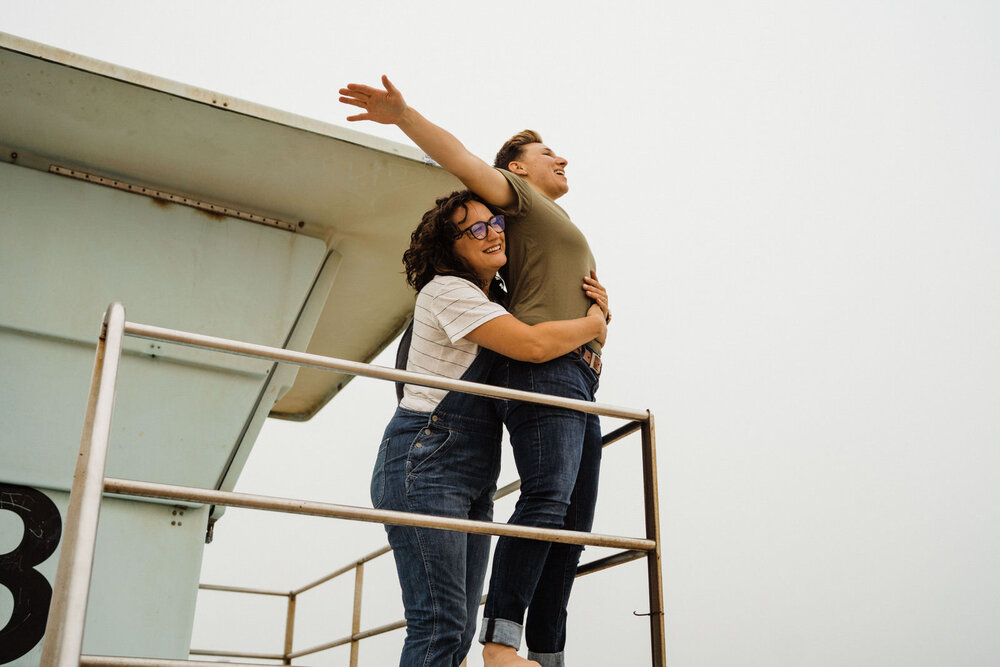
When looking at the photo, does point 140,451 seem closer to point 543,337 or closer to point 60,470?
point 60,470

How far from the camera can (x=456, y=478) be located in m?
2.29

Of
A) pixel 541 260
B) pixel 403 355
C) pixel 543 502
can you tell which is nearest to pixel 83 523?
pixel 543 502

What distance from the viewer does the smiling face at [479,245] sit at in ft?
8.29

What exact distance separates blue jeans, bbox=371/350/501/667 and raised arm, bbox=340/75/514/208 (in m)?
0.52

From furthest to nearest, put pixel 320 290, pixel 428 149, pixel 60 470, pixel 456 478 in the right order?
pixel 320 290 < pixel 60 470 < pixel 428 149 < pixel 456 478

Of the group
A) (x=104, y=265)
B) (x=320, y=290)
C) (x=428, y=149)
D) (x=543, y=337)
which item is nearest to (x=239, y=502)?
(x=543, y=337)

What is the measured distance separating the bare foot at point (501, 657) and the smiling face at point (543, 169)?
149cm

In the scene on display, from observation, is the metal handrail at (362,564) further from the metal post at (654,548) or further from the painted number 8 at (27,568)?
the painted number 8 at (27,568)

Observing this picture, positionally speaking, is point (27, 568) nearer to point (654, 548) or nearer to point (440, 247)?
point (440, 247)

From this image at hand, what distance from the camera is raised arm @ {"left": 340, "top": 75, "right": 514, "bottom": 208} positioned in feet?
8.01

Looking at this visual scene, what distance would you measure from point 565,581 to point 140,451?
74.2 inches

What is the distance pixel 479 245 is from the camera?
8.29ft

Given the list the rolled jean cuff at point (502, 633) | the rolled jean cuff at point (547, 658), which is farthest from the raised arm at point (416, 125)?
the rolled jean cuff at point (547, 658)

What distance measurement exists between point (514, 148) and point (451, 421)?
115 centimetres
